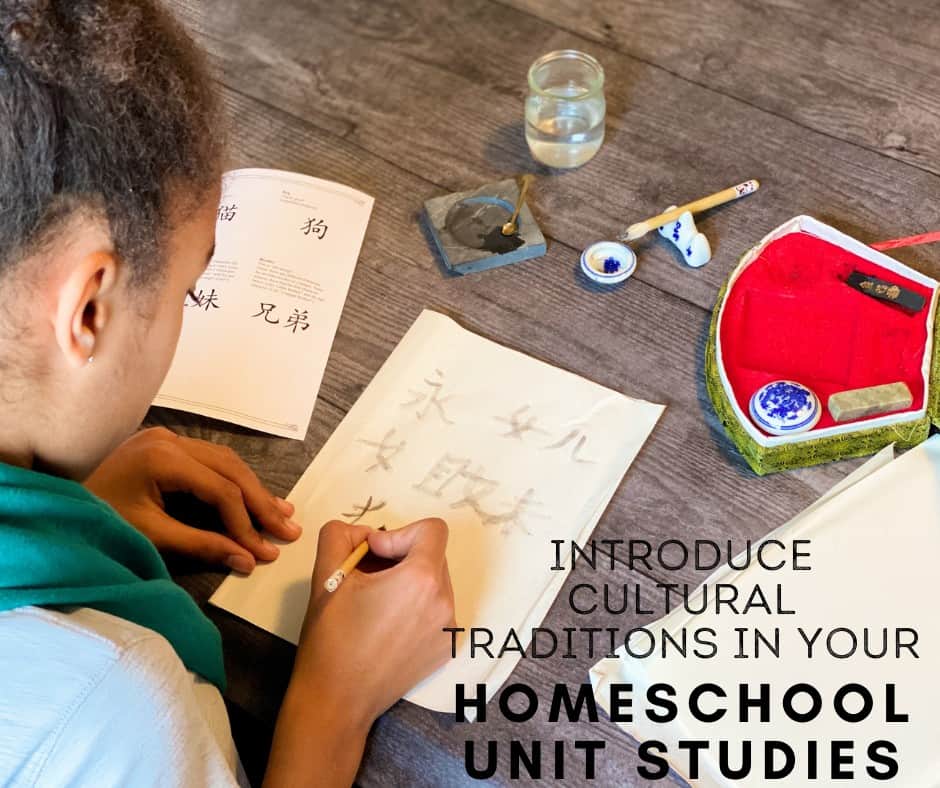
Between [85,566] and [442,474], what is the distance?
30cm

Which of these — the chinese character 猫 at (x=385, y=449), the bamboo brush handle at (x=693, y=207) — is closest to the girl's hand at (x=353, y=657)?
the chinese character 猫 at (x=385, y=449)

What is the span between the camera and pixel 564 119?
99 centimetres

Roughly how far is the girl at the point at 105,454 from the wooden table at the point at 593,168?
6 cm

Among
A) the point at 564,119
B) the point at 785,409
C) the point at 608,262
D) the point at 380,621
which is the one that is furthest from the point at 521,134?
the point at 380,621

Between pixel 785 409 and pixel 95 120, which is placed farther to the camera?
pixel 785 409

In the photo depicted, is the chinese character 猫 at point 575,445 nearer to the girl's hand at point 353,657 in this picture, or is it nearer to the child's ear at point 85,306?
the girl's hand at point 353,657

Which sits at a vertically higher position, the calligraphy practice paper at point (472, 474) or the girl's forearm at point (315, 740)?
the calligraphy practice paper at point (472, 474)

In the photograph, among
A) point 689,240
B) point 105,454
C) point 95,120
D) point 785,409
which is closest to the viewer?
point 95,120

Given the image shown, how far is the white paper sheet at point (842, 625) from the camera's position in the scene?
25.2 inches

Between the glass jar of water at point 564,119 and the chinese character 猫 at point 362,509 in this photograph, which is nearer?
the chinese character 猫 at point 362,509

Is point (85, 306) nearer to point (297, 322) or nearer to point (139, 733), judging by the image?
point (139, 733)

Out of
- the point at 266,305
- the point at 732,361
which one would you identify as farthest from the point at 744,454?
the point at 266,305

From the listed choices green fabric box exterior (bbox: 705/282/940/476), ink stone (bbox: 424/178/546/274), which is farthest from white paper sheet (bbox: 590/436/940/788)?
ink stone (bbox: 424/178/546/274)

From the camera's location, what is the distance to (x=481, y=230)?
0.94 metres
